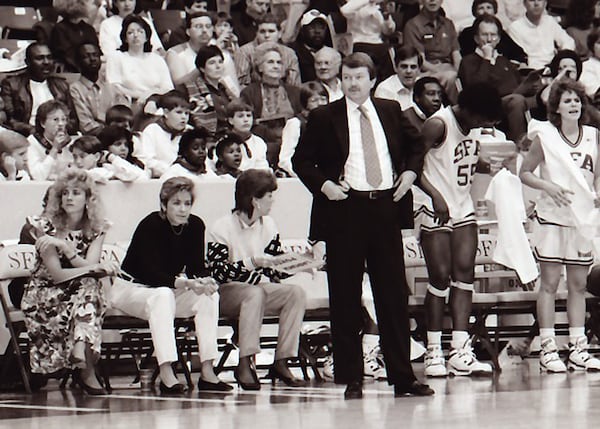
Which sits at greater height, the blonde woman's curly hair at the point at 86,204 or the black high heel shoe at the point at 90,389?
the blonde woman's curly hair at the point at 86,204

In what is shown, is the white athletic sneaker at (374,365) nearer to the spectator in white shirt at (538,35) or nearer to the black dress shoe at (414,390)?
the black dress shoe at (414,390)

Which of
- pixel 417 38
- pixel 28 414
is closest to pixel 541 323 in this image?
pixel 28 414

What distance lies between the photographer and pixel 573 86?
970 cm

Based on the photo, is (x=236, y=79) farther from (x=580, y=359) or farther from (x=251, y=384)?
(x=580, y=359)

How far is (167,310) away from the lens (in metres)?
9.05

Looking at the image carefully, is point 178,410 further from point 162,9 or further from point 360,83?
point 162,9

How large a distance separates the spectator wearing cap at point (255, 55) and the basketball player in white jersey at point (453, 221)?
4.57 metres

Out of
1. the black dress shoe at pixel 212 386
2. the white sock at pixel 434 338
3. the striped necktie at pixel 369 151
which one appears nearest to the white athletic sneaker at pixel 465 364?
the white sock at pixel 434 338

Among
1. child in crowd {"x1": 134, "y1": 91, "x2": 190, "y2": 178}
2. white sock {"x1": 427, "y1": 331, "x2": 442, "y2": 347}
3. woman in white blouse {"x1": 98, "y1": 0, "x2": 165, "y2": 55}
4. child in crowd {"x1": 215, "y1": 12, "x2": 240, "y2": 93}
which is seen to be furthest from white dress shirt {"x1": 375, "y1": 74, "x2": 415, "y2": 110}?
white sock {"x1": 427, "y1": 331, "x2": 442, "y2": 347}

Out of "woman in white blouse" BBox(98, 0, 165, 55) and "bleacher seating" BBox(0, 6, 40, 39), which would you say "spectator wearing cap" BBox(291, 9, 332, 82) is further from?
"bleacher seating" BBox(0, 6, 40, 39)

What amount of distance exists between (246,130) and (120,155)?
129 cm

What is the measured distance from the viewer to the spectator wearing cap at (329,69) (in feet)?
44.7

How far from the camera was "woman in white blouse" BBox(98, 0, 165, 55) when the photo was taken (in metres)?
13.5

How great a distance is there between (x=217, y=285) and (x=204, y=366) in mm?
529
